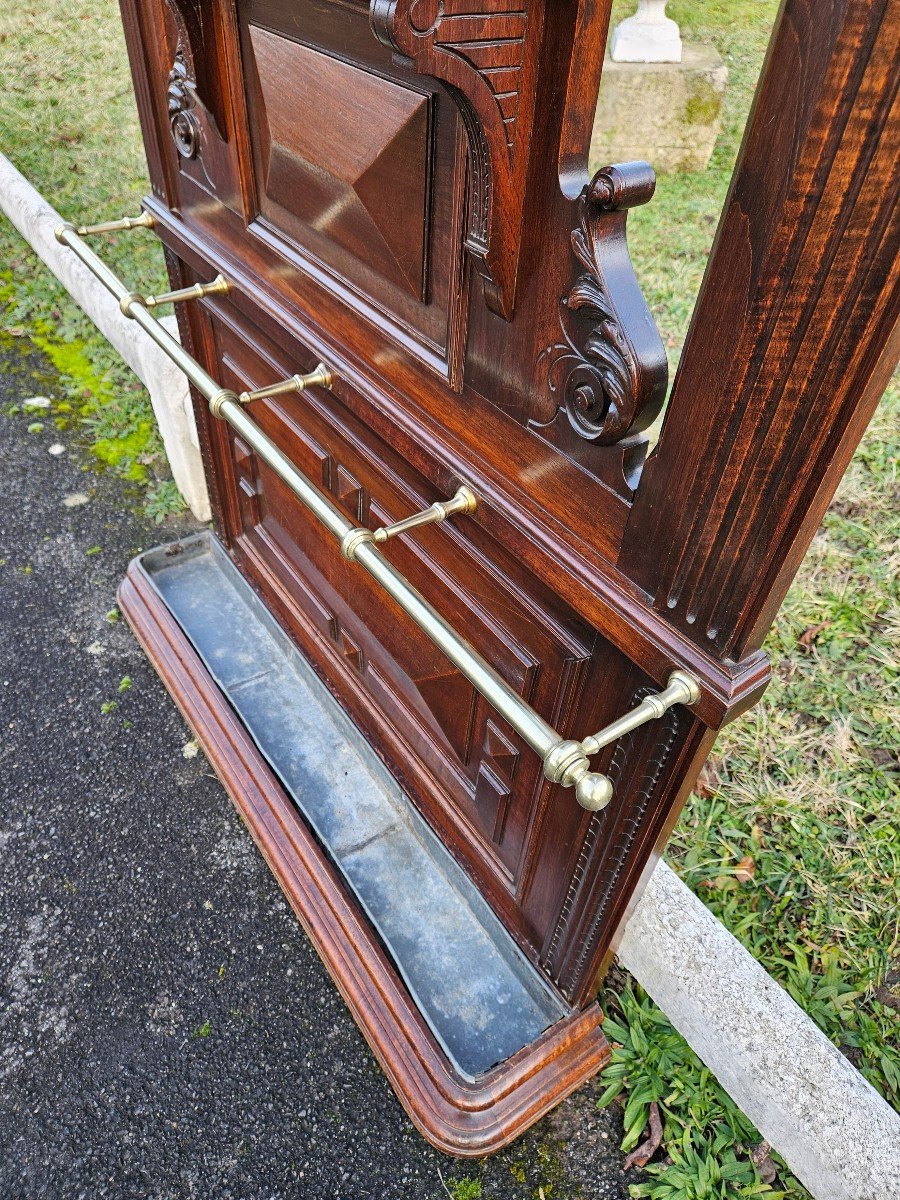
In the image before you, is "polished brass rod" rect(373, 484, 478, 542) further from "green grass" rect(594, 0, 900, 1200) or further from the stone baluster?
the stone baluster

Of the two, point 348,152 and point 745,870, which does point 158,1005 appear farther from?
point 348,152

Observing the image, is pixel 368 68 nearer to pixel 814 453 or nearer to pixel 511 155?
pixel 511 155

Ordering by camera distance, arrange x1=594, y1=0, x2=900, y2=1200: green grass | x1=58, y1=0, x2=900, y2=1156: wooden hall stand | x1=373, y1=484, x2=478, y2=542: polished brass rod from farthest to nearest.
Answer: x1=594, y1=0, x2=900, y2=1200: green grass
x1=373, y1=484, x2=478, y2=542: polished brass rod
x1=58, y1=0, x2=900, y2=1156: wooden hall stand

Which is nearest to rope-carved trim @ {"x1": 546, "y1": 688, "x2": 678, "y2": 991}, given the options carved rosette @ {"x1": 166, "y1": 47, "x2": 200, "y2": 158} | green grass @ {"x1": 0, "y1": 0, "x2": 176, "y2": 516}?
carved rosette @ {"x1": 166, "y1": 47, "x2": 200, "y2": 158}

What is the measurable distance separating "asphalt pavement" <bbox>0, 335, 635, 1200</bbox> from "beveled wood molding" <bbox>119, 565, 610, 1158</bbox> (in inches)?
4.2

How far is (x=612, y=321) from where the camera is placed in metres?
0.90

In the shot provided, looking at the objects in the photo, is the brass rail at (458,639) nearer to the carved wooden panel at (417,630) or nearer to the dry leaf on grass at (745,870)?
the carved wooden panel at (417,630)

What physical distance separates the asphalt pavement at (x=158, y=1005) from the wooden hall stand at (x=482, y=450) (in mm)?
131

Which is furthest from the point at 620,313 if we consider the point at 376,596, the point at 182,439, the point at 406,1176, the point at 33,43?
→ the point at 33,43

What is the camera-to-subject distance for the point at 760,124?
708 mm

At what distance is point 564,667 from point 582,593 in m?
0.22

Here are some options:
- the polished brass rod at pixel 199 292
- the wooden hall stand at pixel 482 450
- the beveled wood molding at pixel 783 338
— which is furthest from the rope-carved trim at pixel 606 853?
the polished brass rod at pixel 199 292

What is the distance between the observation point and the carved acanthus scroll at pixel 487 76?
2.67 feet

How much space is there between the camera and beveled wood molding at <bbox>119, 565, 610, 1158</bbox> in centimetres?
158
